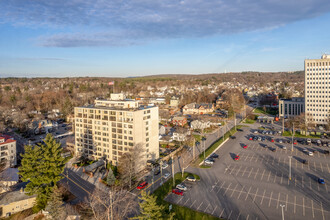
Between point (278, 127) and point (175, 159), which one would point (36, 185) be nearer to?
point (175, 159)

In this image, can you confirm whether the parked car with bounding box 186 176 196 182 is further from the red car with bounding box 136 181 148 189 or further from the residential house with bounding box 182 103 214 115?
the residential house with bounding box 182 103 214 115

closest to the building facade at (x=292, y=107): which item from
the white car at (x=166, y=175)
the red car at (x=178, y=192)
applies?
the white car at (x=166, y=175)

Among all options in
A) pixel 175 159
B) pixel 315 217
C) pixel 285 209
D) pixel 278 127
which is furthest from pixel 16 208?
pixel 278 127

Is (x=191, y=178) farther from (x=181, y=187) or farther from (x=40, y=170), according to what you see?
(x=40, y=170)

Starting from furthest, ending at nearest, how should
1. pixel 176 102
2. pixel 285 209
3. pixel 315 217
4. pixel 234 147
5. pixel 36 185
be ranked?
pixel 176 102
pixel 234 147
pixel 36 185
pixel 285 209
pixel 315 217

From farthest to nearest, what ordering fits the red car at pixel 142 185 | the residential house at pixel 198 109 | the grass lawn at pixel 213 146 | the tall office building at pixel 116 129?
1. the residential house at pixel 198 109
2. the grass lawn at pixel 213 146
3. the tall office building at pixel 116 129
4. the red car at pixel 142 185

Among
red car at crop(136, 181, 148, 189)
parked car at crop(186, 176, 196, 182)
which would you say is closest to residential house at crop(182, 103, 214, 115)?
parked car at crop(186, 176, 196, 182)

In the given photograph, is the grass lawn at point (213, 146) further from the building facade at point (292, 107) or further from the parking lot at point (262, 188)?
the building facade at point (292, 107)
